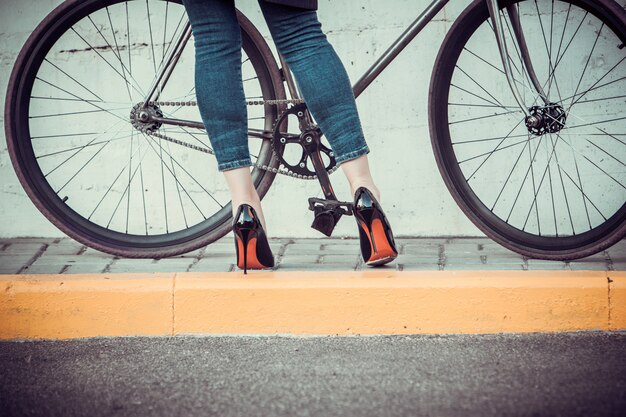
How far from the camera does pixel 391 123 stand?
386 centimetres

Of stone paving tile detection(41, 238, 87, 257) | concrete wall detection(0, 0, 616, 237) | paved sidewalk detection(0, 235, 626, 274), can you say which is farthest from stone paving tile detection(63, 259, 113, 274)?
concrete wall detection(0, 0, 616, 237)

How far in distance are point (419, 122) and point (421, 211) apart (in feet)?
1.26

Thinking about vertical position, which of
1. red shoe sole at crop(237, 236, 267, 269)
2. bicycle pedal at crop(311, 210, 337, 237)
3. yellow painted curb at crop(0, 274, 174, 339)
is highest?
bicycle pedal at crop(311, 210, 337, 237)

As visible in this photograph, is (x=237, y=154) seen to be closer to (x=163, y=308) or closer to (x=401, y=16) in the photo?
(x=163, y=308)

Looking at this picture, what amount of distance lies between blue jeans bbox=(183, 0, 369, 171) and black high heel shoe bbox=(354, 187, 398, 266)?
15 cm

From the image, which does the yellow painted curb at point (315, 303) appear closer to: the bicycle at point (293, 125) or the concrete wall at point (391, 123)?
the bicycle at point (293, 125)

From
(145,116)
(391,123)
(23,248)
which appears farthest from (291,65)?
(23,248)

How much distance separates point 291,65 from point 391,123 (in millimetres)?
991

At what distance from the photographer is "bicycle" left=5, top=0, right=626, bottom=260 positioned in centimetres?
328

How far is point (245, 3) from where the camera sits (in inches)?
153

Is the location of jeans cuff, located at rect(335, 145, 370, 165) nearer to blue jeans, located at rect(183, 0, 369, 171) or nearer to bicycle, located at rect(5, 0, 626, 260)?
blue jeans, located at rect(183, 0, 369, 171)

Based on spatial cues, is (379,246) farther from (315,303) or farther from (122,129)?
(122,129)

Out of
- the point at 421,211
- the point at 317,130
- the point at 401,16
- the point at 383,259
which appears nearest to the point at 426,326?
the point at 383,259

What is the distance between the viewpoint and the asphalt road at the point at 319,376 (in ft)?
7.17
